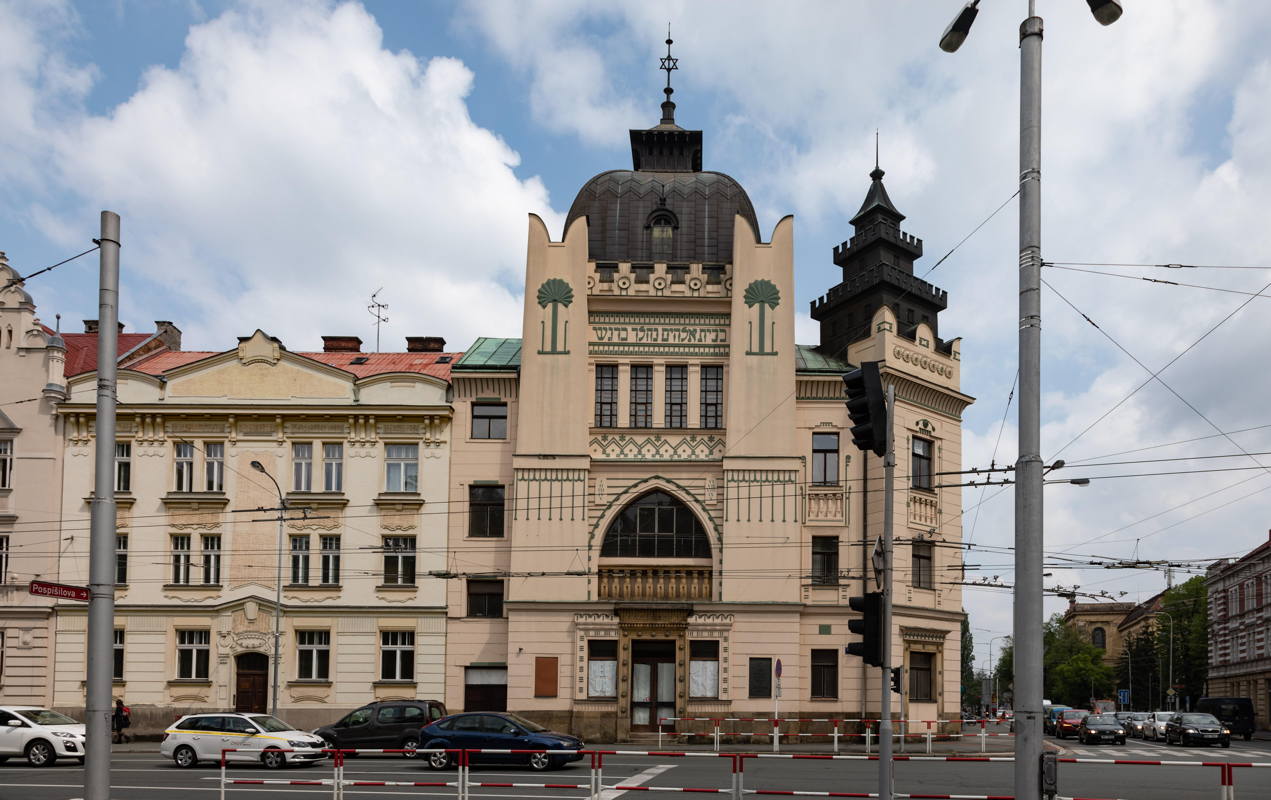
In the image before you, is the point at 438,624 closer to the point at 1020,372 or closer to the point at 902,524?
the point at 902,524

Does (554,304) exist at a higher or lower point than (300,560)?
higher

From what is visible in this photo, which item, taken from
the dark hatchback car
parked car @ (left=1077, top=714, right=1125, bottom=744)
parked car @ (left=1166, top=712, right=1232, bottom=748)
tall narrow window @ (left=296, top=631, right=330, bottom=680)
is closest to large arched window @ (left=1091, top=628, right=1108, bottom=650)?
parked car @ (left=1077, top=714, right=1125, bottom=744)

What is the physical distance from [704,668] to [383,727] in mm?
12398

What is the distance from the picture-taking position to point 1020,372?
37.5ft

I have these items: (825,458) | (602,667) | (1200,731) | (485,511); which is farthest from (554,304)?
(1200,731)

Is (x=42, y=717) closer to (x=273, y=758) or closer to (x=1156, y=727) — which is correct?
(x=273, y=758)

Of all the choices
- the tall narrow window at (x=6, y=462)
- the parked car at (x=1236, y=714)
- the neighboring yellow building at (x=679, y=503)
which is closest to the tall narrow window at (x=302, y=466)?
the neighboring yellow building at (x=679, y=503)

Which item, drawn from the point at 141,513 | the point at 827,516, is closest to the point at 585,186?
the point at 827,516

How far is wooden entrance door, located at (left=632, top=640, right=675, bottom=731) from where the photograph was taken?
4234cm

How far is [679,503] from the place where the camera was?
43.5 meters

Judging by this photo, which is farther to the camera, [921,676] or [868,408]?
[921,676]

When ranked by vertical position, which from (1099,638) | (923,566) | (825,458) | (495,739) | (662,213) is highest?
(662,213)

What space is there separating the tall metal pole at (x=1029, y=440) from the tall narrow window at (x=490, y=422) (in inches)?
1343

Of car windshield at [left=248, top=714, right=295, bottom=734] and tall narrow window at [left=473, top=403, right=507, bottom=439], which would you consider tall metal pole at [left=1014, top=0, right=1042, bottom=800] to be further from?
tall narrow window at [left=473, top=403, right=507, bottom=439]
